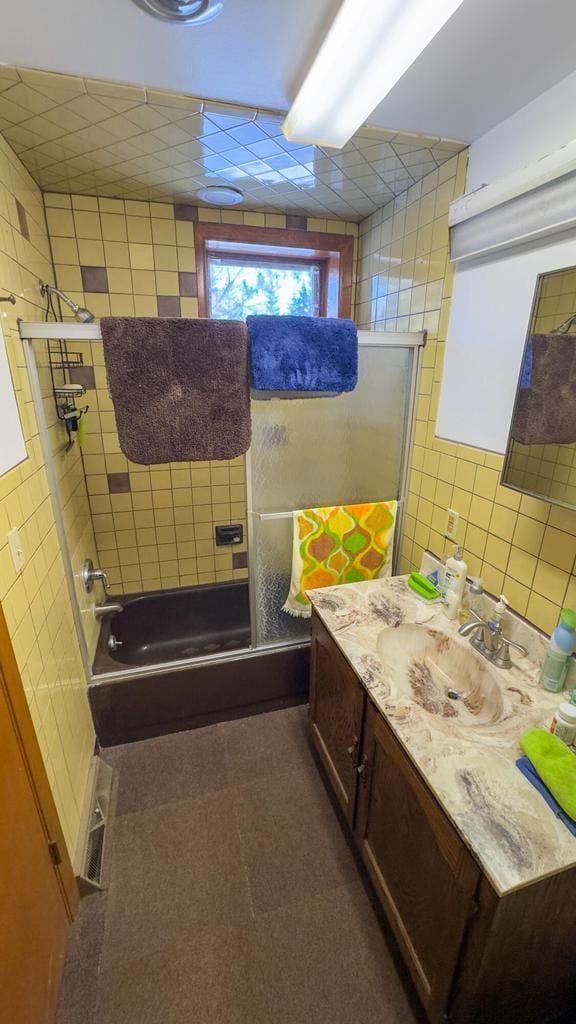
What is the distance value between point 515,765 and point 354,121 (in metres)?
1.66

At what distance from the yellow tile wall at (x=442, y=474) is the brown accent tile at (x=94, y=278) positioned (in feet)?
4.34

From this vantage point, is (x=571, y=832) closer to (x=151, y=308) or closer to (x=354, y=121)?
(x=354, y=121)

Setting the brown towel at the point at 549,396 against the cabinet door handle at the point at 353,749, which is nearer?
the brown towel at the point at 549,396

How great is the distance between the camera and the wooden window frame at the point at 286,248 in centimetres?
208

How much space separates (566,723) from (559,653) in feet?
0.65

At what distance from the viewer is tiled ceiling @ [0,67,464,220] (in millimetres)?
1171

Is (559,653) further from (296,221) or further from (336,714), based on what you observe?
(296,221)

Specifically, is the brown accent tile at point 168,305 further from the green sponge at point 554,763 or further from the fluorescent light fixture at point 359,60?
the green sponge at point 554,763

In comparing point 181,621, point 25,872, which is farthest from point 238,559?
point 25,872

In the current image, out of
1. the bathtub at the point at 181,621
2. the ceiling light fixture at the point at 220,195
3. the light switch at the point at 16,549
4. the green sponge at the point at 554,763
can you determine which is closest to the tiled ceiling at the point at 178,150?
the ceiling light fixture at the point at 220,195

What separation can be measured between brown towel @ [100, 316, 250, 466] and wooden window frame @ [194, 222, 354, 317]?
1.01m

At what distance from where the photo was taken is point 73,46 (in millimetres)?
991

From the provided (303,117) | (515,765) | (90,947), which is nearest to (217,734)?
(90,947)

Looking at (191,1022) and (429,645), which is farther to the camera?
(429,645)
